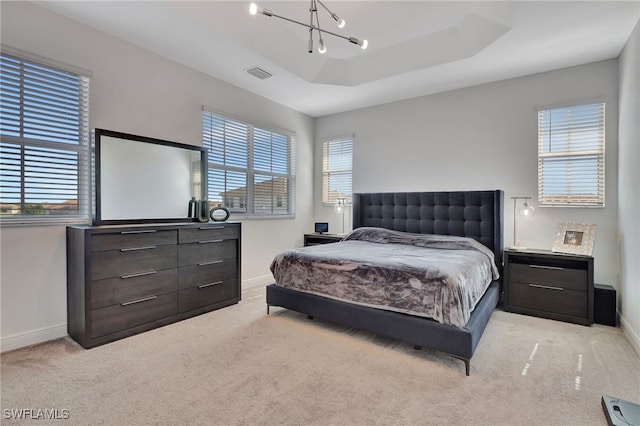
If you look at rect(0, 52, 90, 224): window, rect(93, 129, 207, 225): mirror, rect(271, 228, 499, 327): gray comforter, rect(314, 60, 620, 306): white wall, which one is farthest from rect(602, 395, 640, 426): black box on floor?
rect(0, 52, 90, 224): window

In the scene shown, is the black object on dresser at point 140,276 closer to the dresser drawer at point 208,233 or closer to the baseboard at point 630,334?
the dresser drawer at point 208,233

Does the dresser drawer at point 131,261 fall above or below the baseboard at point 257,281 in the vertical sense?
above

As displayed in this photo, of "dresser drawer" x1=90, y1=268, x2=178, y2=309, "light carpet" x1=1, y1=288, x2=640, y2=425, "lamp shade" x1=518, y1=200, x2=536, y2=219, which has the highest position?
"lamp shade" x1=518, y1=200, x2=536, y2=219

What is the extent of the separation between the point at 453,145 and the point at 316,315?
303 cm

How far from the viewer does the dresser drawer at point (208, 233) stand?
3260 mm

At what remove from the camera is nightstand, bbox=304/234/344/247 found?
194 inches

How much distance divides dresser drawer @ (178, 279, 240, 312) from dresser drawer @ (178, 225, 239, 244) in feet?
1.68

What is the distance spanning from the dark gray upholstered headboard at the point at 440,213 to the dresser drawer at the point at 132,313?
288cm

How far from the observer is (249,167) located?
4652 millimetres

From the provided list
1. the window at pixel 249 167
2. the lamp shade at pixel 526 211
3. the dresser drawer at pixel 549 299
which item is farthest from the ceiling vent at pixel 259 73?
the dresser drawer at pixel 549 299

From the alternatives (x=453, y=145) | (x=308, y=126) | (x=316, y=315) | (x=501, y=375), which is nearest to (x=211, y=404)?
(x=316, y=315)

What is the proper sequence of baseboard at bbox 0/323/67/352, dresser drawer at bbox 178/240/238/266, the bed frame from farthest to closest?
dresser drawer at bbox 178/240/238/266
baseboard at bbox 0/323/67/352
the bed frame

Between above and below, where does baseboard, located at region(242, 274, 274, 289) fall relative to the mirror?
below

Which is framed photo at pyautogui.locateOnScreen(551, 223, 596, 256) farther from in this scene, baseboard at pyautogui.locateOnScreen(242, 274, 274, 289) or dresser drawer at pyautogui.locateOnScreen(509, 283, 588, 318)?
baseboard at pyautogui.locateOnScreen(242, 274, 274, 289)
